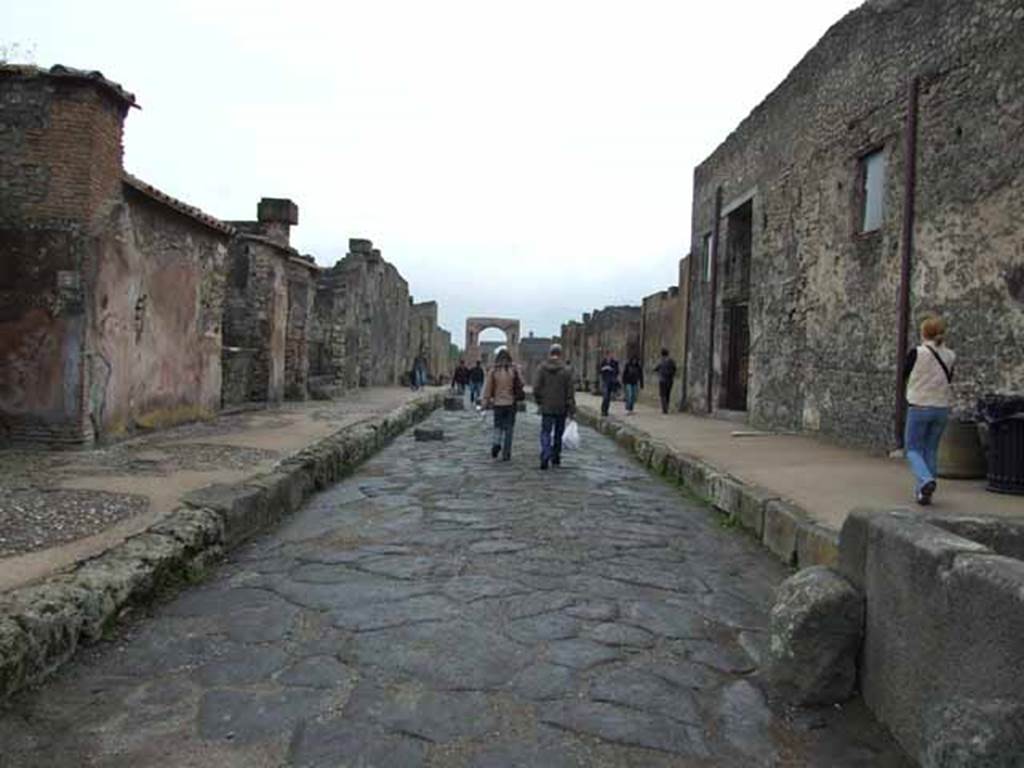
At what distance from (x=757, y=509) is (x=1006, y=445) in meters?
2.16

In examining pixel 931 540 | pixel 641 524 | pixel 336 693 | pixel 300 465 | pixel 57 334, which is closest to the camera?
pixel 931 540

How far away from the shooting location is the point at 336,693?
3.22 metres

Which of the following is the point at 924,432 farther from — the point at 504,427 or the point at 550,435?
the point at 504,427

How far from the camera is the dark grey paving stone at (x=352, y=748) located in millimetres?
2674

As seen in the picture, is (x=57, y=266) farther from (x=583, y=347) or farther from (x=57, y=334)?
(x=583, y=347)

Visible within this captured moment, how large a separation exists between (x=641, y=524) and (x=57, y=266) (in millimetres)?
6192

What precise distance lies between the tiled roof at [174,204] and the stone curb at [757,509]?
6663mm

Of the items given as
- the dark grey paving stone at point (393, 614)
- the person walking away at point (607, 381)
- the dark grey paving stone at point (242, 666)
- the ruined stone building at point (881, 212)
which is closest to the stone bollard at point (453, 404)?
the person walking away at point (607, 381)

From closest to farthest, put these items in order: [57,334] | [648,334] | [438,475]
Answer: [57,334], [438,475], [648,334]

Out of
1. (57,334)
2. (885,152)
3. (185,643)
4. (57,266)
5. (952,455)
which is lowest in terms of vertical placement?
(185,643)

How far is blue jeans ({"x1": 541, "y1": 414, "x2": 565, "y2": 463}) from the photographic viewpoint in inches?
399

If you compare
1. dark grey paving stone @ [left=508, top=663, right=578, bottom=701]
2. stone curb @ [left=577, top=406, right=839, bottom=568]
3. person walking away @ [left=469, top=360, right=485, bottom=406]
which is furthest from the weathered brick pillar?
person walking away @ [left=469, top=360, right=485, bottom=406]

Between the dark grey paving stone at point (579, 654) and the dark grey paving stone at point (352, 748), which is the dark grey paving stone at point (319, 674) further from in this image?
the dark grey paving stone at point (579, 654)

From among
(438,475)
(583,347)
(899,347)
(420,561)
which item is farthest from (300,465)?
(583,347)
